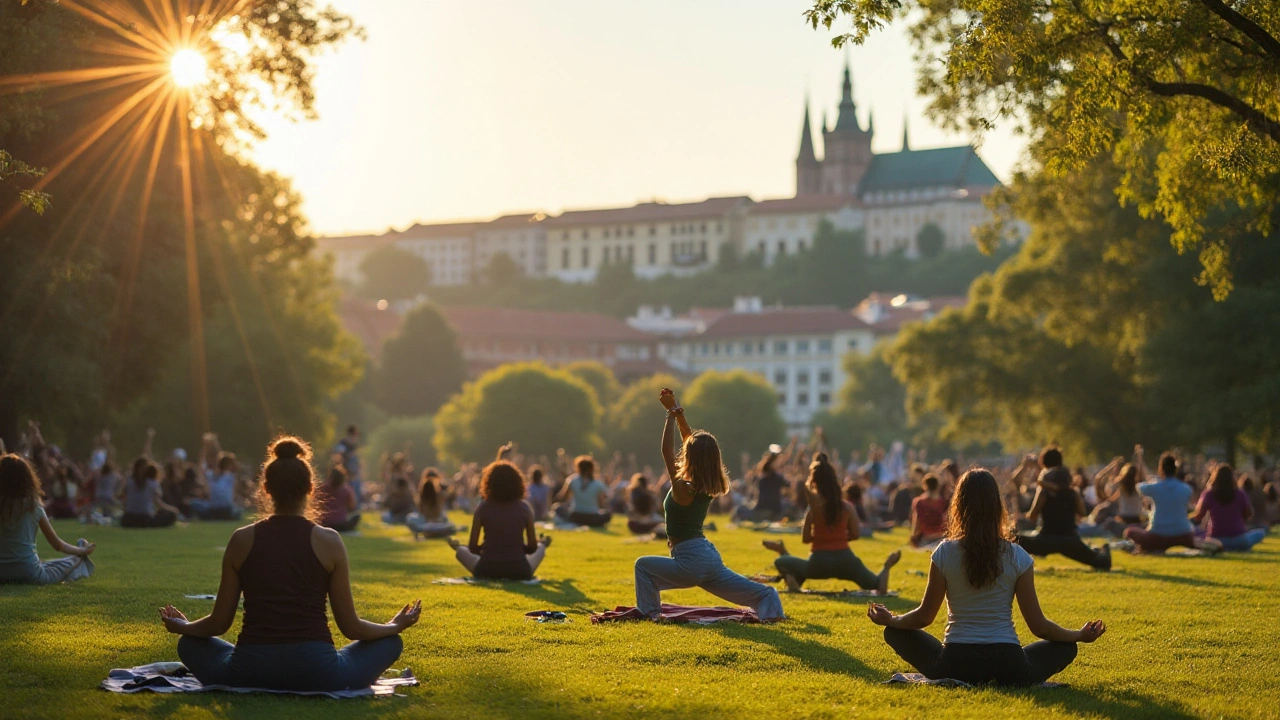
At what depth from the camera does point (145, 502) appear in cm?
2544

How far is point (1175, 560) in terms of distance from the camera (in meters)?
19.9

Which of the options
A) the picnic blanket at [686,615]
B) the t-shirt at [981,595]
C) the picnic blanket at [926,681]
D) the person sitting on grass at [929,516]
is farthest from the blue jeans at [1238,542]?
the t-shirt at [981,595]

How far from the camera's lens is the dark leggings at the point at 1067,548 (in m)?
17.5

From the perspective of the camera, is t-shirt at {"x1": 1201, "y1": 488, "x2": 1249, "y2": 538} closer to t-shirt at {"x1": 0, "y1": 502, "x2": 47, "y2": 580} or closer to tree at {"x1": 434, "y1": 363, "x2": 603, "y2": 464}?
t-shirt at {"x1": 0, "y1": 502, "x2": 47, "y2": 580}

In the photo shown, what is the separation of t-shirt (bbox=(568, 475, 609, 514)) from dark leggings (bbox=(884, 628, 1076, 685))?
18.7 meters

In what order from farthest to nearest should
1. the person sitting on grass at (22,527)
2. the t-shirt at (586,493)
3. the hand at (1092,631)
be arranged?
the t-shirt at (586,493) → the person sitting on grass at (22,527) → the hand at (1092,631)

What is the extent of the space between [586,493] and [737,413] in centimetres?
9145

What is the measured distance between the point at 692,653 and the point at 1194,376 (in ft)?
118

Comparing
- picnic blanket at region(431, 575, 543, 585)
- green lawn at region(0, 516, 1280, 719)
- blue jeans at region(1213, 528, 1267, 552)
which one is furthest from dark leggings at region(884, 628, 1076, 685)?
blue jeans at region(1213, 528, 1267, 552)

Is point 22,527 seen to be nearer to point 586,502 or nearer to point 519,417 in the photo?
point 586,502

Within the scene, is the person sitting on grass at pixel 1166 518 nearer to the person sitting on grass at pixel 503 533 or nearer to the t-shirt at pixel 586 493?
the person sitting on grass at pixel 503 533

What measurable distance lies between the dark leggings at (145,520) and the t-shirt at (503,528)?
38.1 ft

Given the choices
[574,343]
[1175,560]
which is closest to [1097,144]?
[1175,560]

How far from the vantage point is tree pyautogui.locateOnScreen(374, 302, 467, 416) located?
124 metres
